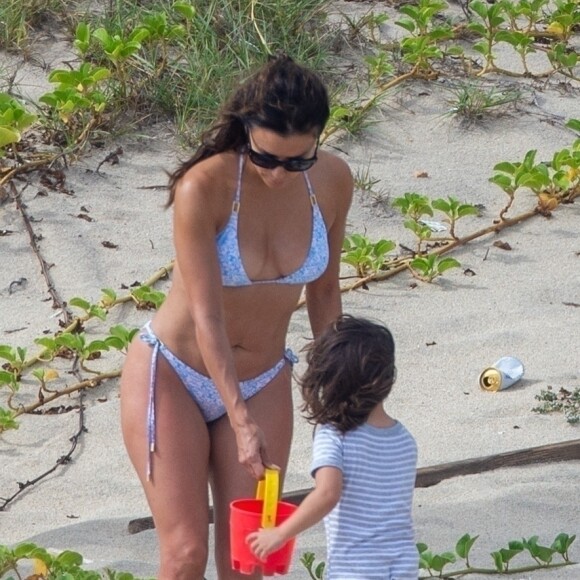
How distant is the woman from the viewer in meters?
2.97

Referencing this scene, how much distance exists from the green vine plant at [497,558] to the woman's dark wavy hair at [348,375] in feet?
3.16

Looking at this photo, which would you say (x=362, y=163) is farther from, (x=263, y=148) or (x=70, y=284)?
(x=263, y=148)

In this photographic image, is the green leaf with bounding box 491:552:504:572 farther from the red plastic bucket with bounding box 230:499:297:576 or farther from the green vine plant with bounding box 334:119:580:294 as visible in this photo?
the green vine plant with bounding box 334:119:580:294

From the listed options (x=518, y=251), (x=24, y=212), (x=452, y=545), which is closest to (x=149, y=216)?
(x=24, y=212)

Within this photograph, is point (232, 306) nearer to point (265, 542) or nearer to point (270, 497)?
point (270, 497)

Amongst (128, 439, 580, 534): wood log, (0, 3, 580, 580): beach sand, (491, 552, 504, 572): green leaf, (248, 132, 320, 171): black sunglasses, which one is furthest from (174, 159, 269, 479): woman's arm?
(128, 439, 580, 534): wood log

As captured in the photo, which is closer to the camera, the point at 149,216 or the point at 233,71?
the point at 149,216

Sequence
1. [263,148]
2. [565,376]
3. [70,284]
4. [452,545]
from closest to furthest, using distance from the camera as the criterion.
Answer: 1. [263,148]
2. [452,545]
3. [565,376]
4. [70,284]

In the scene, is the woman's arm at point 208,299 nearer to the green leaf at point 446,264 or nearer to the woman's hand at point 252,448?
the woman's hand at point 252,448

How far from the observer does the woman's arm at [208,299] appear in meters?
2.93

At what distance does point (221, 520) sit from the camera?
3.21 metres

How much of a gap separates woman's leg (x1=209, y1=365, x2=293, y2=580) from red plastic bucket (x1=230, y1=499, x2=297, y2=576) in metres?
0.21

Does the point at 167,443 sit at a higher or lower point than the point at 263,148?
lower

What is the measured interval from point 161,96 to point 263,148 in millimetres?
3907
